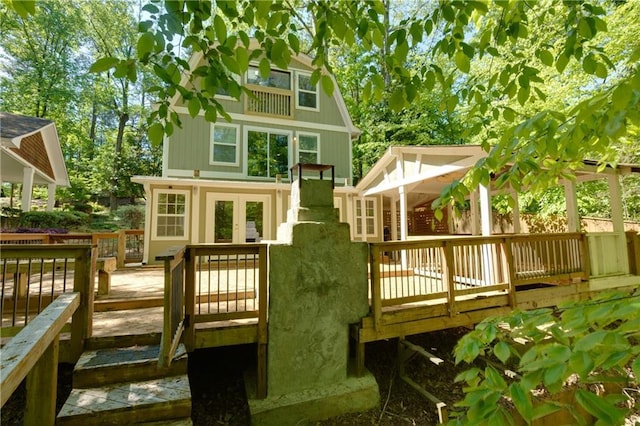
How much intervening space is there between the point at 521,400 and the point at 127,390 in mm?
3048

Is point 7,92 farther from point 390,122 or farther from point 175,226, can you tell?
point 390,122

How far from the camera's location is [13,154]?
8.59 meters

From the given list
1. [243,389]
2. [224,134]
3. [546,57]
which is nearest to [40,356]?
[243,389]

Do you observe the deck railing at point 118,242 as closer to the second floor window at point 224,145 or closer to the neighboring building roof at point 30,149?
the neighboring building roof at point 30,149

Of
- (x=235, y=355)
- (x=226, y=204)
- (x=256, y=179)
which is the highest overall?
(x=256, y=179)

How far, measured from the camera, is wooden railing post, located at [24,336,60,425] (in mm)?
1768

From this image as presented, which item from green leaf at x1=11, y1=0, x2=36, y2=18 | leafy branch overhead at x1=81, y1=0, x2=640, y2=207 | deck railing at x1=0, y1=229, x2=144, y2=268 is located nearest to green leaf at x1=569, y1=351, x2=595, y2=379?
leafy branch overhead at x1=81, y1=0, x2=640, y2=207

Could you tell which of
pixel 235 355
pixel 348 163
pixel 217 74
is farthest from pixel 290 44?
pixel 348 163

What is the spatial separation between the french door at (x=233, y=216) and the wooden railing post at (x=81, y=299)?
19.2ft

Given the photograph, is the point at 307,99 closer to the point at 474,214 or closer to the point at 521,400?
the point at 474,214

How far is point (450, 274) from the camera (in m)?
4.39

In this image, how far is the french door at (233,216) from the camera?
9.02 m

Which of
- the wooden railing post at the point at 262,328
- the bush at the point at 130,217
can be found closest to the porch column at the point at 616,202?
the wooden railing post at the point at 262,328

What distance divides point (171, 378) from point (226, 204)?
6.87 metres
